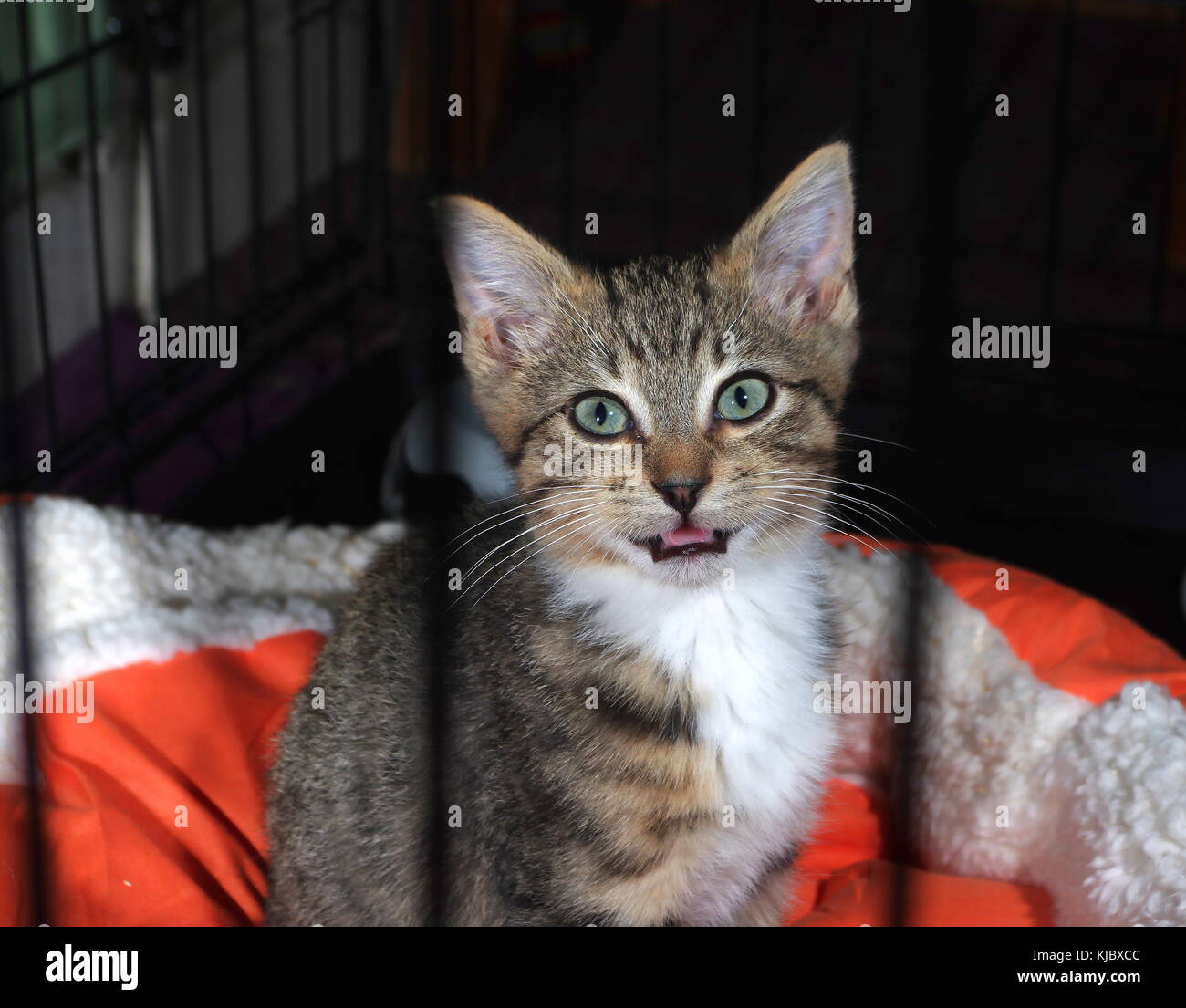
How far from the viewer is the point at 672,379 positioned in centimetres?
170

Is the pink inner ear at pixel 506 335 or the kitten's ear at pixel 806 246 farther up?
the kitten's ear at pixel 806 246

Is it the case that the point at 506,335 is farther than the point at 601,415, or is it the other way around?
the point at 506,335

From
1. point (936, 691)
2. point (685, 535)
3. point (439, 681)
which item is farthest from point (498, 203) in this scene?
point (936, 691)

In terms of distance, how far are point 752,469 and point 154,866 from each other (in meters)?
1.02

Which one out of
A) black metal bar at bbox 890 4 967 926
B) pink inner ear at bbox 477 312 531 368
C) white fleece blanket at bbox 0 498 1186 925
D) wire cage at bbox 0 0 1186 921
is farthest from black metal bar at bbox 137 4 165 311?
black metal bar at bbox 890 4 967 926

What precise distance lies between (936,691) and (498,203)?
1069 millimetres

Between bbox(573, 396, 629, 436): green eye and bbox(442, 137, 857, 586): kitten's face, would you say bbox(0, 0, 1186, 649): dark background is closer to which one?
bbox(442, 137, 857, 586): kitten's face

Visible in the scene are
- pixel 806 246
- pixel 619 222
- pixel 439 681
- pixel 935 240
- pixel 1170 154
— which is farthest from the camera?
pixel 619 222

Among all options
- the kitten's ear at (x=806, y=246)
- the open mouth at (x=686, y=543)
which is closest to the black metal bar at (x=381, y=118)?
the kitten's ear at (x=806, y=246)

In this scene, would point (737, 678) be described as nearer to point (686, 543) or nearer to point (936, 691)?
point (686, 543)

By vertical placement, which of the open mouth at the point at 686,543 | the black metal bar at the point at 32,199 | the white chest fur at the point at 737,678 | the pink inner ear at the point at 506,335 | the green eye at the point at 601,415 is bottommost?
the white chest fur at the point at 737,678

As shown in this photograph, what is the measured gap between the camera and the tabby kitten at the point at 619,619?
1632 millimetres

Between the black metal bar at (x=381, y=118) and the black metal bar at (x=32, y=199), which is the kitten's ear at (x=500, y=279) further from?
the black metal bar at (x=381, y=118)
